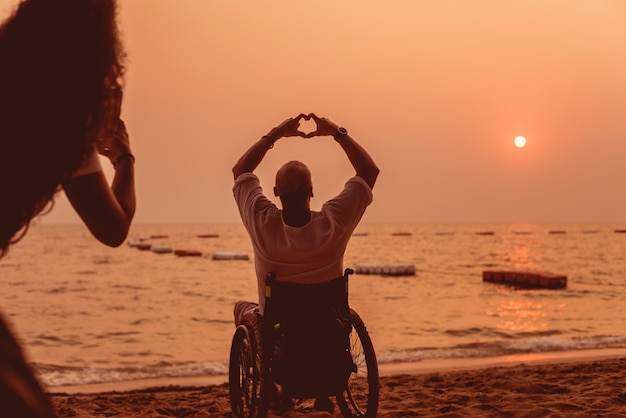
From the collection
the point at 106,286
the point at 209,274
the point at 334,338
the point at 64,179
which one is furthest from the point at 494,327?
the point at 209,274

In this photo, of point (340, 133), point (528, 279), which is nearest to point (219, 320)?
point (340, 133)

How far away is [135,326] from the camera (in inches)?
440

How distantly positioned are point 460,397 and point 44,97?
4644 millimetres

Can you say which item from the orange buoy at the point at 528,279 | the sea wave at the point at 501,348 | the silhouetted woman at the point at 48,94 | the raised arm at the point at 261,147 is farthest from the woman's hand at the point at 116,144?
the orange buoy at the point at 528,279

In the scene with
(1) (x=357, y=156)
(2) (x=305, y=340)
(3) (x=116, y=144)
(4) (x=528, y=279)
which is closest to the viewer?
(3) (x=116, y=144)

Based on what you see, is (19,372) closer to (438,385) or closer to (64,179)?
(64,179)

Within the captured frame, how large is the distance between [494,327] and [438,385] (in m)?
5.63

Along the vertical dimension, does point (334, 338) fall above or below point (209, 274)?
above

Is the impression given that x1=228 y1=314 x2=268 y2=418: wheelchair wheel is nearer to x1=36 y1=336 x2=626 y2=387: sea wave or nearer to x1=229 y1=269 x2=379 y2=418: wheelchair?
x1=229 y1=269 x2=379 y2=418: wheelchair

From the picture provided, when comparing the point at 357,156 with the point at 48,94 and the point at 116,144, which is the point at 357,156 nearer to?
the point at 116,144

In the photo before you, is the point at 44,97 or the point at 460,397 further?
the point at 460,397

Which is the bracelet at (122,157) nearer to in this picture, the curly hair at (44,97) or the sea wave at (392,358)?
the curly hair at (44,97)

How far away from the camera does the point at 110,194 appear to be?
3.95 feet

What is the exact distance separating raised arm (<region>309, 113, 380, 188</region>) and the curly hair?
8.17 ft
